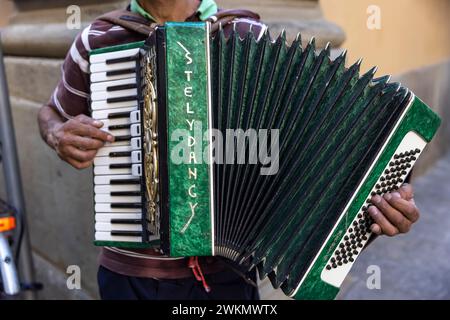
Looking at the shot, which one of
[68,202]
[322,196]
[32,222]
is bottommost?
[32,222]

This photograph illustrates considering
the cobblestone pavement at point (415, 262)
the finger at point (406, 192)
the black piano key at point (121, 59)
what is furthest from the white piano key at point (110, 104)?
the cobblestone pavement at point (415, 262)

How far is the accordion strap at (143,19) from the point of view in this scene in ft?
4.65

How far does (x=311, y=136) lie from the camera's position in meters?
1.29

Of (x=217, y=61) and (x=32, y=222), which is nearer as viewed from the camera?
(x=217, y=61)

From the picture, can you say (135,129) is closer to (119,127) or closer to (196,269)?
(119,127)

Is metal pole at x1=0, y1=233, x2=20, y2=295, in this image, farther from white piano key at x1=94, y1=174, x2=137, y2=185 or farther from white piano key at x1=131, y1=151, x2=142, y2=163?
white piano key at x1=131, y1=151, x2=142, y2=163

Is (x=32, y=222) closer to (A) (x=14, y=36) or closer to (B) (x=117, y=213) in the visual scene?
(A) (x=14, y=36)

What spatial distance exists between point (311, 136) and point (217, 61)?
1.04 ft

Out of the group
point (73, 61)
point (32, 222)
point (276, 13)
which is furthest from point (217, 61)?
point (32, 222)

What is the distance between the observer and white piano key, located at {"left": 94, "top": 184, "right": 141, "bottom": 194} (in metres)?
1.36

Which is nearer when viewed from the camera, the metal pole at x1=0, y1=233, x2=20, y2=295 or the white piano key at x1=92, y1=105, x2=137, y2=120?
the white piano key at x1=92, y1=105, x2=137, y2=120

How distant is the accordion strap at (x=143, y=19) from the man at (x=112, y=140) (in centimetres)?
2

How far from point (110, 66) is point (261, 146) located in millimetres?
479

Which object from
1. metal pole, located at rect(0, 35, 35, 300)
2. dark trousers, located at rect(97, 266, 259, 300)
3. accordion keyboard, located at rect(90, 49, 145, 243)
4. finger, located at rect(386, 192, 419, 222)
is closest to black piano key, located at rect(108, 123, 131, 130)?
accordion keyboard, located at rect(90, 49, 145, 243)
